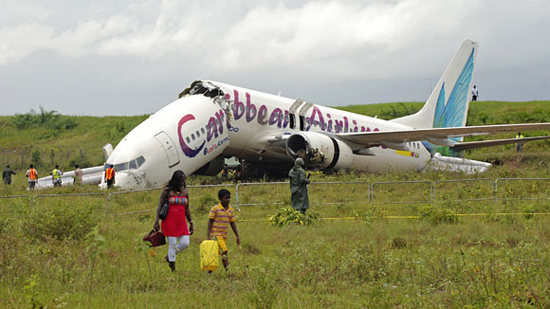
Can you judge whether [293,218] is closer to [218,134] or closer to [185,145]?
[185,145]

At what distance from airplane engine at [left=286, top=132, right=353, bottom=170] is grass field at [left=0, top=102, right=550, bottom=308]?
4411 millimetres

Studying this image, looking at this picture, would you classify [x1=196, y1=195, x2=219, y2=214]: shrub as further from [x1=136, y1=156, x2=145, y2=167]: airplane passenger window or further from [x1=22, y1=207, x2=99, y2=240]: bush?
[x1=22, y1=207, x2=99, y2=240]: bush

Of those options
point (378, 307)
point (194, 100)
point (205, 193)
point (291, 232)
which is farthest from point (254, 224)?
point (194, 100)

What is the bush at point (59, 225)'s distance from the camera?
11.1 metres

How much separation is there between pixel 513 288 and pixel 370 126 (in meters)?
21.1

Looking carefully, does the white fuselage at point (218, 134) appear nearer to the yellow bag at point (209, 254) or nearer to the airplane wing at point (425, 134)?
the airplane wing at point (425, 134)

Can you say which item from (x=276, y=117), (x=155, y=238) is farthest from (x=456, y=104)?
(x=155, y=238)

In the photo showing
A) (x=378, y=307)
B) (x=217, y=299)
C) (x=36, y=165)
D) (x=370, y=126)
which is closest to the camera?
(x=378, y=307)

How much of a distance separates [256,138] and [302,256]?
1446 cm

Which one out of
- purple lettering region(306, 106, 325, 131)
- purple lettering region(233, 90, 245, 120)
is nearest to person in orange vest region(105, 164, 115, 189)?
purple lettering region(233, 90, 245, 120)

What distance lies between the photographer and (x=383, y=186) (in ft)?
56.5

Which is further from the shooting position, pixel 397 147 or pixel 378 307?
pixel 397 147

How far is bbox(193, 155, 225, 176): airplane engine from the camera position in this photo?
23948mm

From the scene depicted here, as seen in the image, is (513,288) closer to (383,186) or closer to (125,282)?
(125,282)
